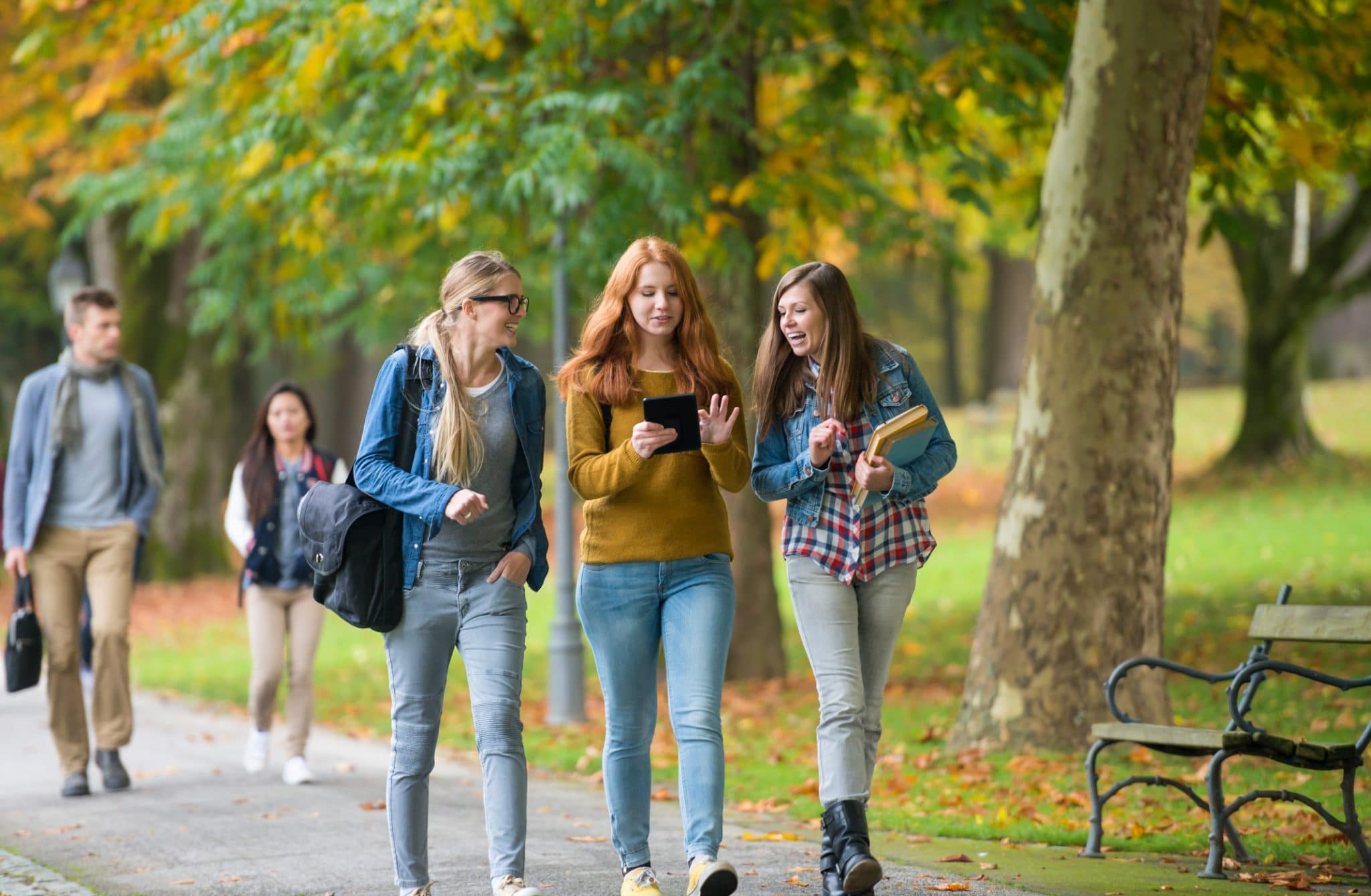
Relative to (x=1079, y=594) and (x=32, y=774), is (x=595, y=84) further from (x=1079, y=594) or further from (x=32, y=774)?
(x=32, y=774)

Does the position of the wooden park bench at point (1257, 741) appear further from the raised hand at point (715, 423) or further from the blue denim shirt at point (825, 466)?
the raised hand at point (715, 423)

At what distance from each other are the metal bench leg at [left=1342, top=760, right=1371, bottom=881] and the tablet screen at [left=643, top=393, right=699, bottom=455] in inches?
101

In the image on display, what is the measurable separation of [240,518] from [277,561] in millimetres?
323

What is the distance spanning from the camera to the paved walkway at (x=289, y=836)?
5.48 m

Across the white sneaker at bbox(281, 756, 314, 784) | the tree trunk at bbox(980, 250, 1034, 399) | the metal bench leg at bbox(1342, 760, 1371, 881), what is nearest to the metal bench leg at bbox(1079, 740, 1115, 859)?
the metal bench leg at bbox(1342, 760, 1371, 881)

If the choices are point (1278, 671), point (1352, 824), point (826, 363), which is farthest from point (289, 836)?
point (1352, 824)

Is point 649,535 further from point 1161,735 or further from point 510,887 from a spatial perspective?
point 1161,735

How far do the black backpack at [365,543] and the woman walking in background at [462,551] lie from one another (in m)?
0.03

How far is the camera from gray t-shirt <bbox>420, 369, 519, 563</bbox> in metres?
4.82

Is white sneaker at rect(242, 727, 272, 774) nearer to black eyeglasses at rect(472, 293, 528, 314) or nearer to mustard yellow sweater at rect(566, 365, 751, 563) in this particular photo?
mustard yellow sweater at rect(566, 365, 751, 563)

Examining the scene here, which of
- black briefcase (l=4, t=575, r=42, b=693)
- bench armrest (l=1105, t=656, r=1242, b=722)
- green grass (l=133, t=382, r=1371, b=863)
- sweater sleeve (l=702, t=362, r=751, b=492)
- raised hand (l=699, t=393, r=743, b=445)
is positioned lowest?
green grass (l=133, t=382, r=1371, b=863)

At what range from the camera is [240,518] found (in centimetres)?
801

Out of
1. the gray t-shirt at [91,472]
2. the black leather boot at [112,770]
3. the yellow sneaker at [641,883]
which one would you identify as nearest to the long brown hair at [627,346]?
the yellow sneaker at [641,883]

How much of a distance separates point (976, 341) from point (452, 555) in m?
45.0
